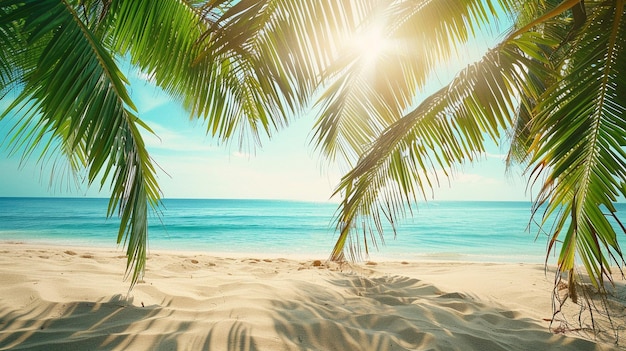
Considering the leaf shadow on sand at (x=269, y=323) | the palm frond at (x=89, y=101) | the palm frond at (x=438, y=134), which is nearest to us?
the palm frond at (x=89, y=101)

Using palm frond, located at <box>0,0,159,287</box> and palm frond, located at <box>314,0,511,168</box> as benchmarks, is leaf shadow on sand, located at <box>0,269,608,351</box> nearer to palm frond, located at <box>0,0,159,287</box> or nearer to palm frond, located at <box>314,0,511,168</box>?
palm frond, located at <box>0,0,159,287</box>

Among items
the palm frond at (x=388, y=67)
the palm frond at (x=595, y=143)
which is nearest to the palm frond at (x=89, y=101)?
the palm frond at (x=388, y=67)

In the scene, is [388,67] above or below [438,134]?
above

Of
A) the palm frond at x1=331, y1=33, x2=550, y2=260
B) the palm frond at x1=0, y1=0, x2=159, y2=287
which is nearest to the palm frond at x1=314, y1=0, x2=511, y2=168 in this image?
the palm frond at x1=331, y1=33, x2=550, y2=260

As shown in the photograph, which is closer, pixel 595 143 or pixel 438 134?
pixel 595 143

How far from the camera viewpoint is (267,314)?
2500 mm

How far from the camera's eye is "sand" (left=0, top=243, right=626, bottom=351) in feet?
6.88

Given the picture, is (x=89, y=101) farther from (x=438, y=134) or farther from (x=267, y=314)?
(x=438, y=134)

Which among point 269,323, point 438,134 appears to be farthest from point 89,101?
point 438,134

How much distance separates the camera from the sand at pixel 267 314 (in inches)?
82.5

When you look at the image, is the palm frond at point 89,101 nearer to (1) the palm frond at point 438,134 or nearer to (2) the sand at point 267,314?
(2) the sand at point 267,314

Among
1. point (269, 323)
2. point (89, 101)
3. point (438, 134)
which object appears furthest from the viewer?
point (438, 134)

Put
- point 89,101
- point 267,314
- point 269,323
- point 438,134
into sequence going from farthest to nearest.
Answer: point 438,134 → point 267,314 → point 269,323 → point 89,101

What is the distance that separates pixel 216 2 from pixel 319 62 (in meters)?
0.77
